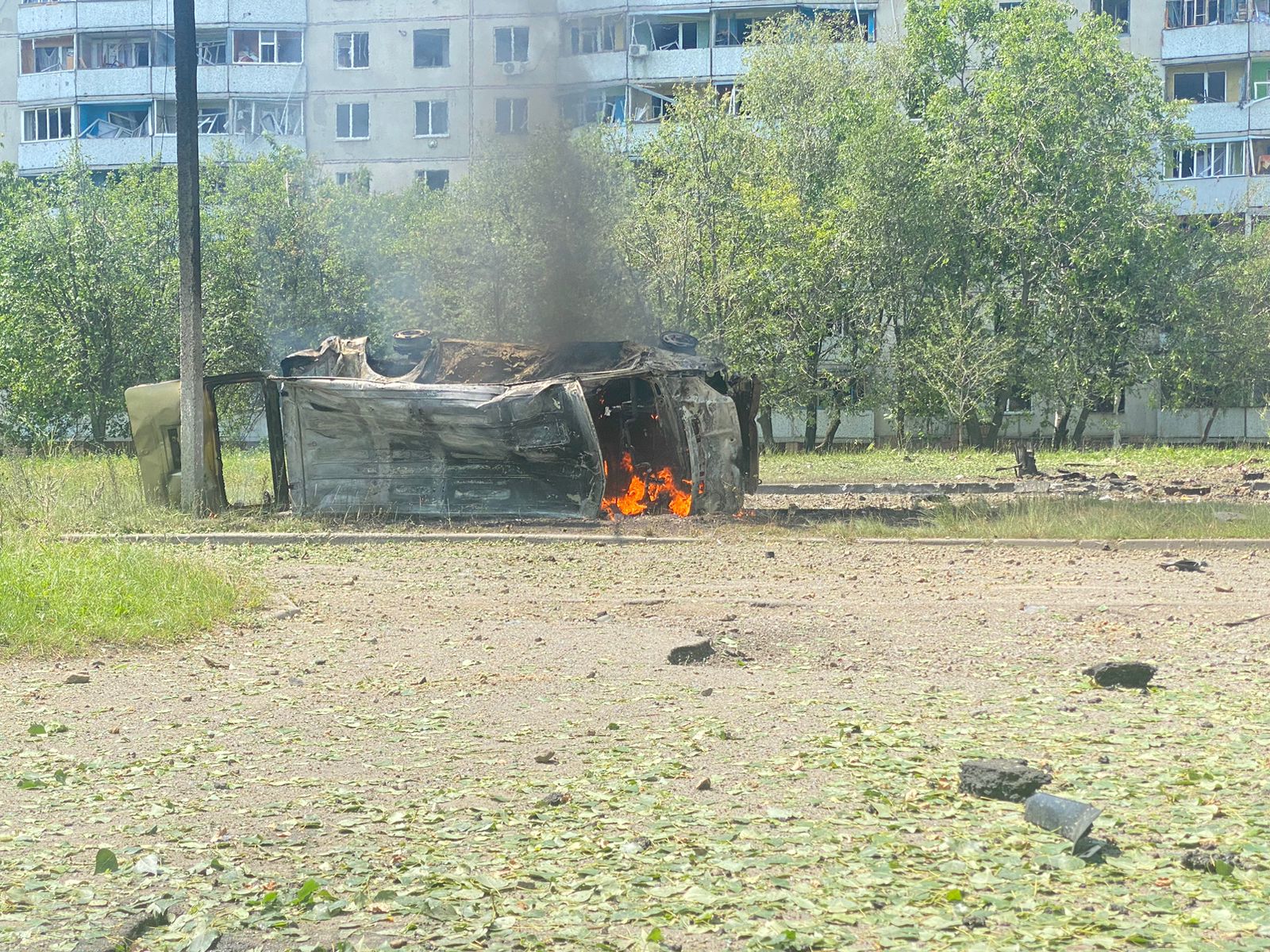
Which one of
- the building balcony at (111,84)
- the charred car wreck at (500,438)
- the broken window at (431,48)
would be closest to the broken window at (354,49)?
the broken window at (431,48)

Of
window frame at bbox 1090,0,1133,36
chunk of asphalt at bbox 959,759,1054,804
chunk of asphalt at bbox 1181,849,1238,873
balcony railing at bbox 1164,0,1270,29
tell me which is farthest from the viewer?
window frame at bbox 1090,0,1133,36

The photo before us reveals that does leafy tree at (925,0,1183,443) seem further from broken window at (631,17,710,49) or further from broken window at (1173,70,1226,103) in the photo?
broken window at (631,17,710,49)

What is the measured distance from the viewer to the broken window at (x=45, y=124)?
50250 mm

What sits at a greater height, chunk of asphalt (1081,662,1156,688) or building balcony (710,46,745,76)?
building balcony (710,46,745,76)

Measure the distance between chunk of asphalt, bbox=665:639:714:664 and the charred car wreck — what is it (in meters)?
7.17

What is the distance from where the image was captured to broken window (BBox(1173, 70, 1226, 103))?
44.7 meters

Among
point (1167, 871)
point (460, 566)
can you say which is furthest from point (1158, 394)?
point (1167, 871)

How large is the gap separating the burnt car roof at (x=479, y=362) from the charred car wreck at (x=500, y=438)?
3 centimetres

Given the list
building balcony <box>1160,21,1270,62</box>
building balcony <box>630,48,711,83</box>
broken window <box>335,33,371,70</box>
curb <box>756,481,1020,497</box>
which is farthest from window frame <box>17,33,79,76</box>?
curb <box>756,481,1020,497</box>

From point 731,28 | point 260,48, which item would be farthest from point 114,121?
point 731,28

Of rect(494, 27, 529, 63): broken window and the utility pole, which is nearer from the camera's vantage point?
the utility pole

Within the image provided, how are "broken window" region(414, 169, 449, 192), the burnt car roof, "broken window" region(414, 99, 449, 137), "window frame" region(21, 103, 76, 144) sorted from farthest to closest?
1. "window frame" region(21, 103, 76, 144)
2. "broken window" region(414, 169, 449, 192)
3. "broken window" region(414, 99, 449, 137)
4. the burnt car roof

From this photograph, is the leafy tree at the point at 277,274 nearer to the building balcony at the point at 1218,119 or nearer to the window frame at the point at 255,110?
the window frame at the point at 255,110

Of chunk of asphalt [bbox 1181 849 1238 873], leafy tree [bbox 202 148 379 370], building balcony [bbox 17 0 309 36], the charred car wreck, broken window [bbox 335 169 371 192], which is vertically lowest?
chunk of asphalt [bbox 1181 849 1238 873]
